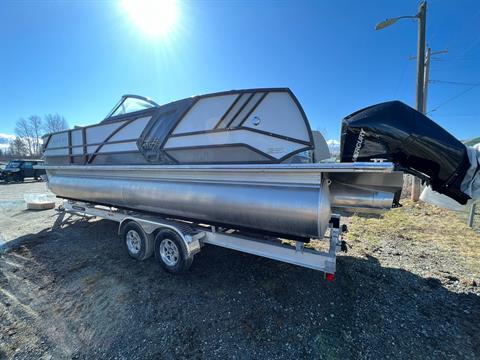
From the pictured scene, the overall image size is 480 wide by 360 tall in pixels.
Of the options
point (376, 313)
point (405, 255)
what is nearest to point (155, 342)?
point (376, 313)

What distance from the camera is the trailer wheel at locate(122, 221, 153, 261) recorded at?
151 inches

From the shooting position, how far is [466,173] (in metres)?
2.52

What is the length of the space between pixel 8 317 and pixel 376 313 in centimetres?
420

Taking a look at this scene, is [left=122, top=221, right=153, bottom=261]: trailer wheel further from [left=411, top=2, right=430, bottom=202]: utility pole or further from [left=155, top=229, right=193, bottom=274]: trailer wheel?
[left=411, top=2, right=430, bottom=202]: utility pole

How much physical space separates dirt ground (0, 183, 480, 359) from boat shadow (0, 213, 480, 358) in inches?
0.5

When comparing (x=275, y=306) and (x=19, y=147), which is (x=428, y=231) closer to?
(x=275, y=306)

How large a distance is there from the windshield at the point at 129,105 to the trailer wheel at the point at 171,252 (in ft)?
8.73

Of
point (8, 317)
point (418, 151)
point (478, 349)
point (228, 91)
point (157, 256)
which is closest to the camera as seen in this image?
point (478, 349)

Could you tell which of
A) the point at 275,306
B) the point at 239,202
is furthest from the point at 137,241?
the point at 275,306

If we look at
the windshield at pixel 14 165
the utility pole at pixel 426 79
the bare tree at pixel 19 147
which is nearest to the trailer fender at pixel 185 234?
the utility pole at pixel 426 79

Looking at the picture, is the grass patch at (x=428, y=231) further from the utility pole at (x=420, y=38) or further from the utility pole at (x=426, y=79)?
the utility pole at (x=426, y=79)

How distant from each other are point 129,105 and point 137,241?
2711 mm

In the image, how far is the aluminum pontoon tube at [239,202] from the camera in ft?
7.87

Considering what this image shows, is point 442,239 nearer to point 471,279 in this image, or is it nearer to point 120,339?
point 471,279
